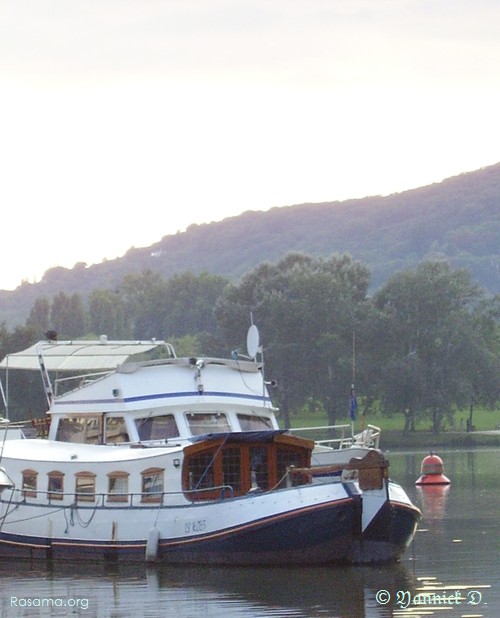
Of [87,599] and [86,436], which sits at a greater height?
[86,436]

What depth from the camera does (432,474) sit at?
67188 millimetres

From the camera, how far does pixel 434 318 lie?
403 ft

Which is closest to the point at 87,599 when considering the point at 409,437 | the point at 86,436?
the point at 86,436

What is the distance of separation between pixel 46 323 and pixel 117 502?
128293 mm

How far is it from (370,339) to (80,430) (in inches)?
3243

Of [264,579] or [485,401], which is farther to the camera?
[485,401]

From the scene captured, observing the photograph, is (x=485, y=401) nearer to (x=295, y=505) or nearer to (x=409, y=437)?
(x=409, y=437)

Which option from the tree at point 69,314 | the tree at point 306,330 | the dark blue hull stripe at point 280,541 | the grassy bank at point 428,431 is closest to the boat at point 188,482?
the dark blue hull stripe at point 280,541

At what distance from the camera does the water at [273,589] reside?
30094 mm

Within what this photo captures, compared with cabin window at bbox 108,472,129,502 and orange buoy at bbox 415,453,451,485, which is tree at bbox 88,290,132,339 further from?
cabin window at bbox 108,472,129,502

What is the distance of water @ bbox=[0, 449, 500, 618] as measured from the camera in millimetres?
30094

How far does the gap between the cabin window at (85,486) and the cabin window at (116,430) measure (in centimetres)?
206

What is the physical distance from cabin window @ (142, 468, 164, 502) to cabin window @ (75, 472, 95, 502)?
1705 mm

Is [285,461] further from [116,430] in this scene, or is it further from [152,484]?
[116,430]
